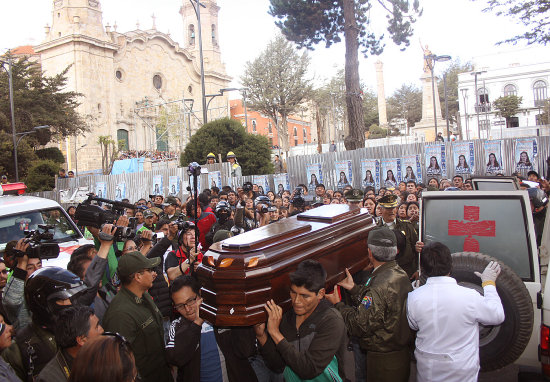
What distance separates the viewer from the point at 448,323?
3145 mm

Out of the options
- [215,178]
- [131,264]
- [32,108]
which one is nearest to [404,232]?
[131,264]

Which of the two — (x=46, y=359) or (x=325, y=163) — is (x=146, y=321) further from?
(x=325, y=163)

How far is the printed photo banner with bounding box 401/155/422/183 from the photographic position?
13.0 m

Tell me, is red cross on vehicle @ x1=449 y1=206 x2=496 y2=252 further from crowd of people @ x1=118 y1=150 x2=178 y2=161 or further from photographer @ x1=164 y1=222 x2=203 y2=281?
crowd of people @ x1=118 y1=150 x2=178 y2=161

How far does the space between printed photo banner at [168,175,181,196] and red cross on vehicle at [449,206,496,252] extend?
15110 millimetres

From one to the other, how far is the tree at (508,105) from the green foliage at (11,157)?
46055 millimetres

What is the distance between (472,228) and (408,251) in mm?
1153

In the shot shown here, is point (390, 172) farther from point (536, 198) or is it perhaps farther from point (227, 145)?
point (227, 145)

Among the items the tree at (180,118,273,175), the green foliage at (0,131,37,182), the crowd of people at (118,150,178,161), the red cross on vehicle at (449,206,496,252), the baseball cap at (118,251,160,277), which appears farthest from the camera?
the crowd of people at (118,150,178,161)

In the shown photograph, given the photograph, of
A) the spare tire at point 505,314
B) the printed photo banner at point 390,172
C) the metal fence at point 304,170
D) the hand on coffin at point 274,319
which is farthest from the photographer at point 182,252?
the metal fence at point 304,170

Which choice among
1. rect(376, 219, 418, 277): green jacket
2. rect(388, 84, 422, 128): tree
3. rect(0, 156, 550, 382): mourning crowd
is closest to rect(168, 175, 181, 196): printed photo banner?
rect(376, 219, 418, 277): green jacket

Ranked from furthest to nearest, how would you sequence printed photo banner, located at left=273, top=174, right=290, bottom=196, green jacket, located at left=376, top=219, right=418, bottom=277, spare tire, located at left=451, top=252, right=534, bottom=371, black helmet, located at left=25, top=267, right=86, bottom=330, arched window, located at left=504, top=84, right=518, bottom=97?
arched window, located at left=504, top=84, right=518, bottom=97, printed photo banner, located at left=273, top=174, right=290, bottom=196, green jacket, located at left=376, top=219, right=418, bottom=277, spare tire, located at left=451, top=252, right=534, bottom=371, black helmet, located at left=25, top=267, right=86, bottom=330

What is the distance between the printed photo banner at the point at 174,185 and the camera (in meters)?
18.6

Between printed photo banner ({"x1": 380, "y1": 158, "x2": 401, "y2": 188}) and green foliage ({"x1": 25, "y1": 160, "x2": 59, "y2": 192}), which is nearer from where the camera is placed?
printed photo banner ({"x1": 380, "y1": 158, "x2": 401, "y2": 188})
